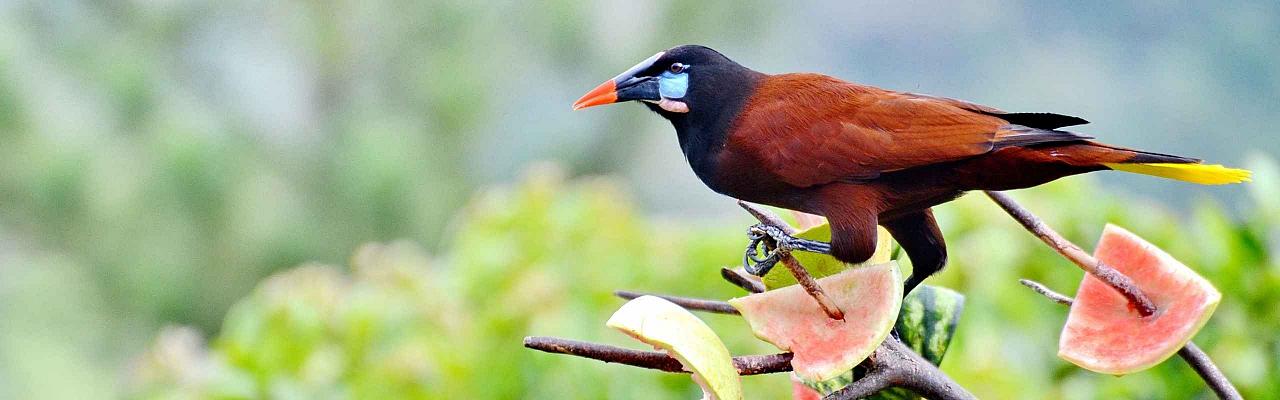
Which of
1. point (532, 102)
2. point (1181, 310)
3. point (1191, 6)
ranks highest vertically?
point (532, 102)

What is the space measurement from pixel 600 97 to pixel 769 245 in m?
0.15

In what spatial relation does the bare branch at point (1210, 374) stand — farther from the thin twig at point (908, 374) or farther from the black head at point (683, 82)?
the black head at point (683, 82)

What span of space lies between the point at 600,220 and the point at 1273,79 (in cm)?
250

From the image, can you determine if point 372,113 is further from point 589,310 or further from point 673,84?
point 673,84

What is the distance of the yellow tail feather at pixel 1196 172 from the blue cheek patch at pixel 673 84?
0.89 ft

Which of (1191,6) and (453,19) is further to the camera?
(453,19)

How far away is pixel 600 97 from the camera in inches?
30.7

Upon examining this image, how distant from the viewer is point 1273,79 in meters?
3.97

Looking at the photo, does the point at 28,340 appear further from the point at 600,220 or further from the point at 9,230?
the point at 600,220

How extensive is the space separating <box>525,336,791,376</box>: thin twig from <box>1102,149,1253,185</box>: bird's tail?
0.67 ft

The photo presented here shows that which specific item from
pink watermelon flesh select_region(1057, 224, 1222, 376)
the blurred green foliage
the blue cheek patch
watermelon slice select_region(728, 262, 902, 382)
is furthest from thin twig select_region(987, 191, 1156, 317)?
the blurred green foliage

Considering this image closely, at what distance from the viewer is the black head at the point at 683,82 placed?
0.80m

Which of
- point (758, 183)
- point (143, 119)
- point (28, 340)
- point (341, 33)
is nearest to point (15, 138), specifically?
point (143, 119)

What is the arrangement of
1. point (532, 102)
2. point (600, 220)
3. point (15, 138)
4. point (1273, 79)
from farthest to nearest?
1. point (532, 102)
2. point (15, 138)
3. point (1273, 79)
4. point (600, 220)
